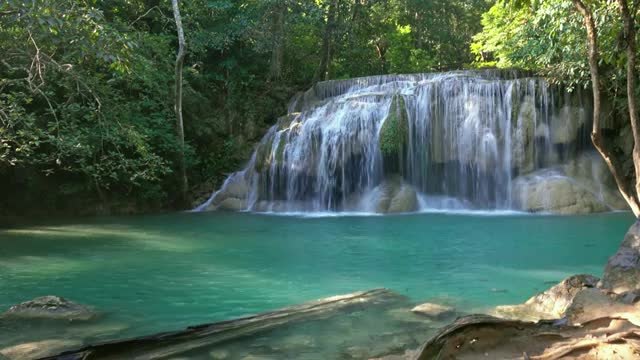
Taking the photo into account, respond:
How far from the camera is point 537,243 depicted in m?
9.77

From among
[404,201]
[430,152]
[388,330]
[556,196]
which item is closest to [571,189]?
[556,196]

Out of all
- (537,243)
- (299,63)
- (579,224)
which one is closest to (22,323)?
(537,243)

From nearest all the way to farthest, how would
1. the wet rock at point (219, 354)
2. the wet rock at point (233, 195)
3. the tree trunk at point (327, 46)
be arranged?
the wet rock at point (219, 354), the wet rock at point (233, 195), the tree trunk at point (327, 46)

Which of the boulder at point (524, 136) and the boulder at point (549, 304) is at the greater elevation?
the boulder at point (524, 136)

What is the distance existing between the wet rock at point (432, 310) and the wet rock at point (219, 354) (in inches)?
77.7

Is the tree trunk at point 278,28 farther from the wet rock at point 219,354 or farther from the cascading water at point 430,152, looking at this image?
the wet rock at point 219,354

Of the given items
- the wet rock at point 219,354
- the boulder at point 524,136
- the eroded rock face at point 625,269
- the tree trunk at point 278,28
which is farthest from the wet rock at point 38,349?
the tree trunk at point 278,28

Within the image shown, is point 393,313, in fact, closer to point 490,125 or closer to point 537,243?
point 537,243

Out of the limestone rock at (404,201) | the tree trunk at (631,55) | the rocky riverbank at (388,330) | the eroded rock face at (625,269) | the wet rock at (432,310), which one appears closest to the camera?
the rocky riverbank at (388,330)

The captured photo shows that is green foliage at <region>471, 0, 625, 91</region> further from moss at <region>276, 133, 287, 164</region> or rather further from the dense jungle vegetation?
moss at <region>276, 133, 287, 164</region>

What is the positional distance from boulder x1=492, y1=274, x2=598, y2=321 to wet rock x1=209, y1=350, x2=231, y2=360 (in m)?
2.49

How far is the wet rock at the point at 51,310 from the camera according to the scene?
536 centimetres

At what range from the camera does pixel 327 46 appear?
21844mm

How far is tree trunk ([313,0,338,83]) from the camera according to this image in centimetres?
2136
